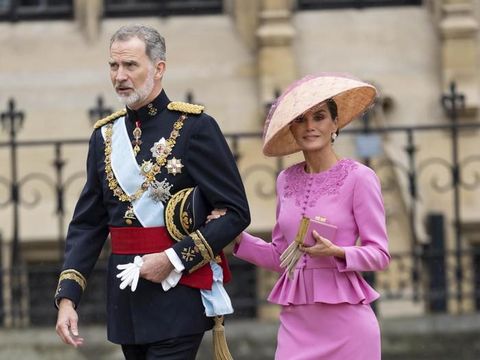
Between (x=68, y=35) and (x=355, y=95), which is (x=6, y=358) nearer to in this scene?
(x=68, y=35)

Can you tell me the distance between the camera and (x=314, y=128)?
20.1 ft

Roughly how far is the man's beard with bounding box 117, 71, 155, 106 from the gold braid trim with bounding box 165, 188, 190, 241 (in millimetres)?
354

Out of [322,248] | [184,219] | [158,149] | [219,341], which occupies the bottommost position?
[219,341]

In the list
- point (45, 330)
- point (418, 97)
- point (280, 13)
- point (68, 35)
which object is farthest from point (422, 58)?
point (45, 330)

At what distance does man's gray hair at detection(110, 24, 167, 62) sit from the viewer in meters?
6.01

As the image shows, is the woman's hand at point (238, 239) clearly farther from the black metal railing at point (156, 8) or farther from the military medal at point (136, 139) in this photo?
the black metal railing at point (156, 8)

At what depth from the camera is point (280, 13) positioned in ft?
40.6

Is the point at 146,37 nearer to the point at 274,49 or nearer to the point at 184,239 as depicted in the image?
the point at 184,239

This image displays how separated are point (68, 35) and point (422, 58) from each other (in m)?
2.57

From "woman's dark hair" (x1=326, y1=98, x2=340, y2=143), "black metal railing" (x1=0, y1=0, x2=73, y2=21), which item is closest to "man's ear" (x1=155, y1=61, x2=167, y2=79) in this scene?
"woman's dark hair" (x1=326, y1=98, x2=340, y2=143)

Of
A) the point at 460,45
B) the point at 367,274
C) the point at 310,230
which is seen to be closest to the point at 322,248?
the point at 310,230

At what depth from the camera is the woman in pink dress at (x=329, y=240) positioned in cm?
606

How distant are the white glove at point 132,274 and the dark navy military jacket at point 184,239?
0.07 m

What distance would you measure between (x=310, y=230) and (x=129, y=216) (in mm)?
645
